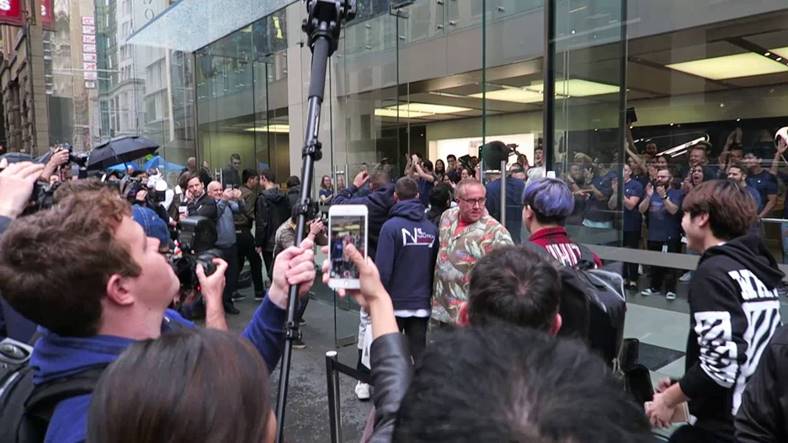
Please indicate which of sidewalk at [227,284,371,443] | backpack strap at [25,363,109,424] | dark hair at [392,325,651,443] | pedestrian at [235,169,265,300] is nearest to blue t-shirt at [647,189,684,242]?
sidewalk at [227,284,371,443]

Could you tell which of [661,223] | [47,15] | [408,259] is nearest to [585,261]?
[408,259]

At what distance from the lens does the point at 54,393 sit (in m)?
1.17

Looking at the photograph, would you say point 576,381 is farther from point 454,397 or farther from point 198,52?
point 198,52

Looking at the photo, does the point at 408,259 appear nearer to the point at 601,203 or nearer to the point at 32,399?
the point at 601,203

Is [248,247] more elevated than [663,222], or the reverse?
[663,222]

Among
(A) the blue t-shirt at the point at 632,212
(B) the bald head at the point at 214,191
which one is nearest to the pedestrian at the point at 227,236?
(B) the bald head at the point at 214,191

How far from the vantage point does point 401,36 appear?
36.5 ft

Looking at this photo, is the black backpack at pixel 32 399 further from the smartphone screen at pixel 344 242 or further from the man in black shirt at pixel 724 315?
the man in black shirt at pixel 724 315

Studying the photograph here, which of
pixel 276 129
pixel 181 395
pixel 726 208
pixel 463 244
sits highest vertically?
pixel 276 129

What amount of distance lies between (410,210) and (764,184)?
148 inches

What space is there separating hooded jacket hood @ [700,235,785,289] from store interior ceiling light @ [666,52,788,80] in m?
11.2

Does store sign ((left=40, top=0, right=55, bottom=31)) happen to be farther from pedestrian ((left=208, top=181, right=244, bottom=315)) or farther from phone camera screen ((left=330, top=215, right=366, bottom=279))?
phone camera screen ((left=330, top=215, right=366, bottom=279))

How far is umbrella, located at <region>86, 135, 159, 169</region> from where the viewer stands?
555 cm

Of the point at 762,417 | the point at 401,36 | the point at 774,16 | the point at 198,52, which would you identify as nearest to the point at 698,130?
the point at 774,16
